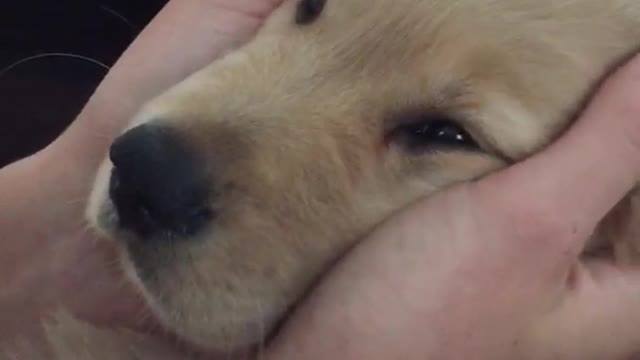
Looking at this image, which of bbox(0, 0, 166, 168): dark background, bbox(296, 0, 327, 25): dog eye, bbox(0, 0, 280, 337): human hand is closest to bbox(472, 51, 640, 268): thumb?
bbox(296, 0, 327, 25): dog eye

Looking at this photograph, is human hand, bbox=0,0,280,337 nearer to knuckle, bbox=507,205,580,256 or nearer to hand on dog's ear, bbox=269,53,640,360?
hand on dog's ear, bbox=269,53,640,360

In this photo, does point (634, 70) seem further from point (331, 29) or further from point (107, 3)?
point (107, 3)

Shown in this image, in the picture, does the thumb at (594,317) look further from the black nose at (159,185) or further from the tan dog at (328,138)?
the black nose at (159,185)

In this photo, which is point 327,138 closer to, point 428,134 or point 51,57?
point 428,134

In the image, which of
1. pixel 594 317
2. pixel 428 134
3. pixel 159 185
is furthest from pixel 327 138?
pixel 594 317

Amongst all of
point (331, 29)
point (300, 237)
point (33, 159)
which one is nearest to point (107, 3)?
point (33, 159)
